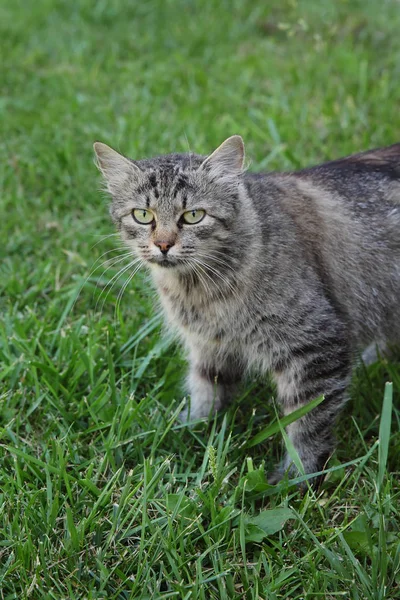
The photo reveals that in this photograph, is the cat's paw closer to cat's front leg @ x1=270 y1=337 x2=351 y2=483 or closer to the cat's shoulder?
cat's front leg @ x1=270 y1=337 x2=351 y2=483

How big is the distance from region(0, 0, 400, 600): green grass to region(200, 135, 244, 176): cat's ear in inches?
30.5

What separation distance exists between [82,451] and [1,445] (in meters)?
0.34

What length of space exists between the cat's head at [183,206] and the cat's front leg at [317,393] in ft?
1.89

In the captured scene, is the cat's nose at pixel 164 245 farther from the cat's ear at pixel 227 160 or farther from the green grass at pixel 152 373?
the green grass at pixel 152 373

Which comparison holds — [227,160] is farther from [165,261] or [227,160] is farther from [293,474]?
[293,474]

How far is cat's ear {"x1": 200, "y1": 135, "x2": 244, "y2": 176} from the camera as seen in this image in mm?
2973

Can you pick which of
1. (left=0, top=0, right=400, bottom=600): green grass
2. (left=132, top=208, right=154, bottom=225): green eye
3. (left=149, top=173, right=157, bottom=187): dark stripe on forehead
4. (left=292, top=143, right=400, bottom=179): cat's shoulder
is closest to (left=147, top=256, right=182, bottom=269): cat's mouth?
(left=132, top=208, right=154, bottom=225): green eye

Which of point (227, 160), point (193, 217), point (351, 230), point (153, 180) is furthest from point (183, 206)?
point (351, 230)

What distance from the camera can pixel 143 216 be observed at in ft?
9.89

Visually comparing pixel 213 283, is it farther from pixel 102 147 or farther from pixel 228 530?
pixel 228 530

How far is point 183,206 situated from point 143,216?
0.66 feet

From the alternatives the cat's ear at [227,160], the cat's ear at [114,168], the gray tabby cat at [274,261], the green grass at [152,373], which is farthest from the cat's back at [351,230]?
the cat's ear at [114,168]

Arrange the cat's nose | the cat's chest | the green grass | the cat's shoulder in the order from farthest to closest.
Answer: the cat's shoulder < the cat's chest < the cat's nose < the green grass

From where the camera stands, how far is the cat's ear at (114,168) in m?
3.09
